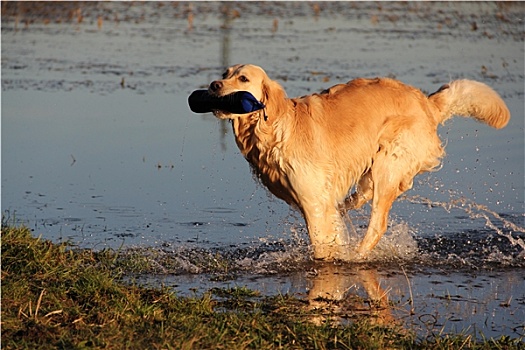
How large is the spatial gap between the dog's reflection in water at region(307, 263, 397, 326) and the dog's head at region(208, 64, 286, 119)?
1236 millimetres

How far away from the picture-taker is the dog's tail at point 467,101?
759 cm

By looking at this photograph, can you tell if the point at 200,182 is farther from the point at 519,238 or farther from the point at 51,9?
the point at 51,9

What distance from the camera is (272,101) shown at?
6680 millimetres

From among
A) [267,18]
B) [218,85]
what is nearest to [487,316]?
[218,85]

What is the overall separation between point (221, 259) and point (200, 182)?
8.60ft

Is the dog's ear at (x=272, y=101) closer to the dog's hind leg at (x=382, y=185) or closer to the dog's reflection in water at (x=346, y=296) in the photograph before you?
the dog's hind leg at (x=382, y=185)

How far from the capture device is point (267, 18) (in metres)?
21.7

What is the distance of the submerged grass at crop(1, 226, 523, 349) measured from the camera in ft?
15.4

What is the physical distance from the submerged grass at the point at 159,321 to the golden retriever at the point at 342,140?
4.01 feet

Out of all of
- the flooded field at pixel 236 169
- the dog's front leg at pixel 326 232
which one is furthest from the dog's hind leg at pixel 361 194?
the dog's front leg at pixel 326 232

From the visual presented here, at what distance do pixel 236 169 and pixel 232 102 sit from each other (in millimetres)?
3652

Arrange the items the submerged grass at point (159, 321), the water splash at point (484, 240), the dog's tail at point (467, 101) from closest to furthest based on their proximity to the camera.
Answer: the submerged grass at point (159, 321) → the water splash at point (484, 240) → the dog's tail at point (467, 101)

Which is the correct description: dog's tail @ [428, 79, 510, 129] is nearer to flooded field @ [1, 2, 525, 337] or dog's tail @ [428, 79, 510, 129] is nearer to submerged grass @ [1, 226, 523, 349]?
flooded field @ [1, 2, 525, 337]

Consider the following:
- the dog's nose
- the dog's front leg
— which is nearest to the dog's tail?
the dog's front leg
